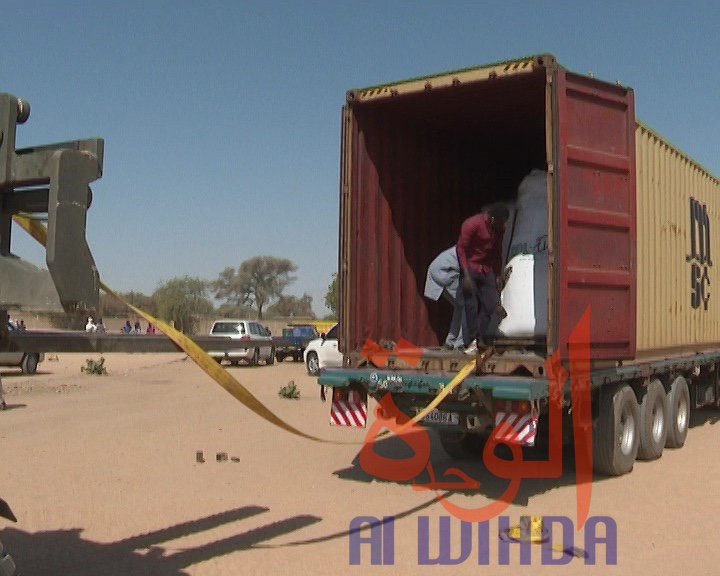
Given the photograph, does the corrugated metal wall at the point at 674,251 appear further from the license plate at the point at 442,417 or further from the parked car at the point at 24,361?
the parked car at the point at 24,361

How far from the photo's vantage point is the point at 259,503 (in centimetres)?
A: 662

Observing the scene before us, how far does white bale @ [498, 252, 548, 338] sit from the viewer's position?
301 inches

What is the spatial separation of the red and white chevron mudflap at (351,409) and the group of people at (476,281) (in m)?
1.20

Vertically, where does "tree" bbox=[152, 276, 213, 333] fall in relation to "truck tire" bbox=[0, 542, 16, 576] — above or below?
above

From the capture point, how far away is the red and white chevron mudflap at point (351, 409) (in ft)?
24.9

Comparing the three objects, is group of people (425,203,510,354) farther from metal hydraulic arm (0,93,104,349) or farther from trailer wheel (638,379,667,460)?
metal hydraulic arm (0,93,104,349)

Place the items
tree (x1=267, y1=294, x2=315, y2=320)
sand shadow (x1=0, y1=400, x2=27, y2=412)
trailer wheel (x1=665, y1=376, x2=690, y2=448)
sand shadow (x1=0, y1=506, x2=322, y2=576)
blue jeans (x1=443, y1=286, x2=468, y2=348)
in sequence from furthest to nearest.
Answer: tree (x1=267, y1=294, x2=315, y2=320) → sand shadow (x1=0, y1=400, x2=27, y2=412) → trailer wheel (x1=665, y1=376, x2=690, y2=448) → blue jeans (x1=443, y1=286, x2=468, y2=348) → sand shadow (x1=0, y1=506, x2=322, y2=576)

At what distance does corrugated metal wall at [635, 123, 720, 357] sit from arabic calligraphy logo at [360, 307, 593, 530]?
138 centimetres

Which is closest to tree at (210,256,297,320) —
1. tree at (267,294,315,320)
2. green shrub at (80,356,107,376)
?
tree at (267,294,315,320)

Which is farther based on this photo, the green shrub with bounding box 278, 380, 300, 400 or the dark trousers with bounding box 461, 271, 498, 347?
the green shrub with bounding box 278, 380, 300, 400

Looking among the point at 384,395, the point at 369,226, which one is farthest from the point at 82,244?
the point at 369,226

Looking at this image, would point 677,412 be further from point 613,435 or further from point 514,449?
point 514,449

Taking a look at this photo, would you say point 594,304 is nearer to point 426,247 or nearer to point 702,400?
point 426,247

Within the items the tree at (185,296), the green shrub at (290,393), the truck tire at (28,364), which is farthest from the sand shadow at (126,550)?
the tree at (185,296)
